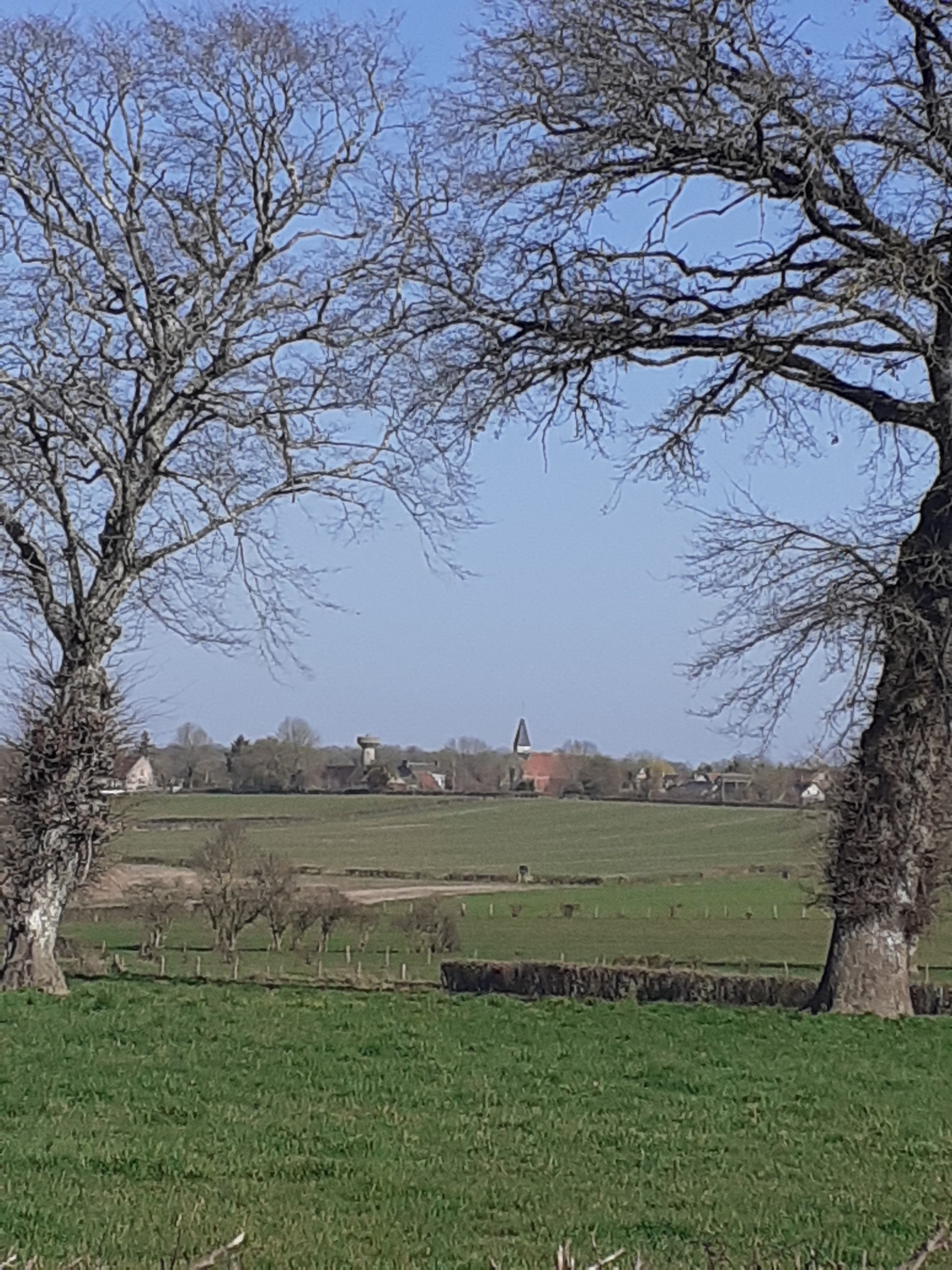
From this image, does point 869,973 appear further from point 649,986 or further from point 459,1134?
point 459,1134

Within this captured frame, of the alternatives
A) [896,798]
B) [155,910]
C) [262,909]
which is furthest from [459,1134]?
[262,909]

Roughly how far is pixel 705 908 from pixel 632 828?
16.6 metres

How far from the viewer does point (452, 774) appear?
232 feet

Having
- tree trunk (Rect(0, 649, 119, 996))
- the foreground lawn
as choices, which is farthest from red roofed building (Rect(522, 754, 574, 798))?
the foreground lawn

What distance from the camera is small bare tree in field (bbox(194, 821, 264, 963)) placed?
2966 centimetres

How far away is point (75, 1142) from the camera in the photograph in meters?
7.71

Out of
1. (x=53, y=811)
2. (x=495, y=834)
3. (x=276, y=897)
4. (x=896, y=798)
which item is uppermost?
(x=495, y=834)

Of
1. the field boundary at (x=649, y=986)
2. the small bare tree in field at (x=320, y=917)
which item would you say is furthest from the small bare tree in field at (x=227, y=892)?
the field boundary at (x=649, y=986)

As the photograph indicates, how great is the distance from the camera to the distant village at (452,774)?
42.7m

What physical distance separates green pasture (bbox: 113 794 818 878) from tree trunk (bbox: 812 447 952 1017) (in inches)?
728

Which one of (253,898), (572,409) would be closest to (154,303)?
(572,409)

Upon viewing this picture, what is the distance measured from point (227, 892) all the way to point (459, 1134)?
73.8 feet

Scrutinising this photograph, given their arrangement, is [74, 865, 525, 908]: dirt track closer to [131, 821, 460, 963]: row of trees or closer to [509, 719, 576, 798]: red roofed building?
[131, 821, 460, 963]: row of trees

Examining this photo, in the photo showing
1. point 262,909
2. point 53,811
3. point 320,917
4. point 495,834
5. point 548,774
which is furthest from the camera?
point 548,774
